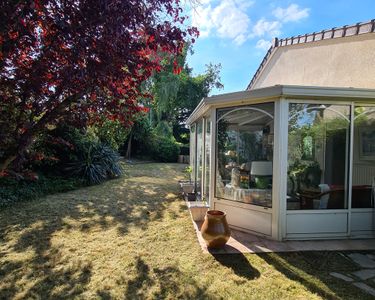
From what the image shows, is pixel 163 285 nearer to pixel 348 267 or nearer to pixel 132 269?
pixel 132 269

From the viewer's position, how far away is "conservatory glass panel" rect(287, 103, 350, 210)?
5.48m

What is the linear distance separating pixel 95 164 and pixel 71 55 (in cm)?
992

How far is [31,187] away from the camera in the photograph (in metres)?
9.42

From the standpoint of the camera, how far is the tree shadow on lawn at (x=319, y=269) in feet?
12.0

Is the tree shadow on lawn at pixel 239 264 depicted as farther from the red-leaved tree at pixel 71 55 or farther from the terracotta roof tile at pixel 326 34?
the terracotta roof tile at pixel 326 34

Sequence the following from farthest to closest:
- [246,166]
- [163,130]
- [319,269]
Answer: [163,130] < [246,166] < [319,269]

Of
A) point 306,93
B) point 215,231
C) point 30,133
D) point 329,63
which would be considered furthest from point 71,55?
point 329,63

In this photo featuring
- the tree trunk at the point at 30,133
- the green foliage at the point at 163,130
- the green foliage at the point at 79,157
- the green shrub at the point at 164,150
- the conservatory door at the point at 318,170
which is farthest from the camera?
the green foliage at the point at 163,130

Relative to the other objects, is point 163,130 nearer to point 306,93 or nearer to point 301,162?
point 301,162

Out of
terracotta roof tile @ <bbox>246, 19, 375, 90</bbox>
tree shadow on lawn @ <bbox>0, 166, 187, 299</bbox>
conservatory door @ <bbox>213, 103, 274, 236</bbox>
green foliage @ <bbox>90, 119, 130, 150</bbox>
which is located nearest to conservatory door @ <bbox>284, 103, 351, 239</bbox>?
conservatory door @ <bbox>213, 103, 274, 236</bbox>

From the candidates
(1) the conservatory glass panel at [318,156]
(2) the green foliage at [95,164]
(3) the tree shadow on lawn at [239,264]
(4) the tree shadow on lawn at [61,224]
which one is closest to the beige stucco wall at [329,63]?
(1) the conservatory glass panel at [318,156]

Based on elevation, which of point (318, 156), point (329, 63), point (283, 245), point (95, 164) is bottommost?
point (283, 245)

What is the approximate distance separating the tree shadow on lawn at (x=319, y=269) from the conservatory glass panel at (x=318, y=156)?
1023mm

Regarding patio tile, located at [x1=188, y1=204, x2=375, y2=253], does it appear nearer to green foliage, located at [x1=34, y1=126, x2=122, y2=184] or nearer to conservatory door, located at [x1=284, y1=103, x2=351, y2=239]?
conservatory door, located at [x1=284, y1=103, x2=351, y2=239]
